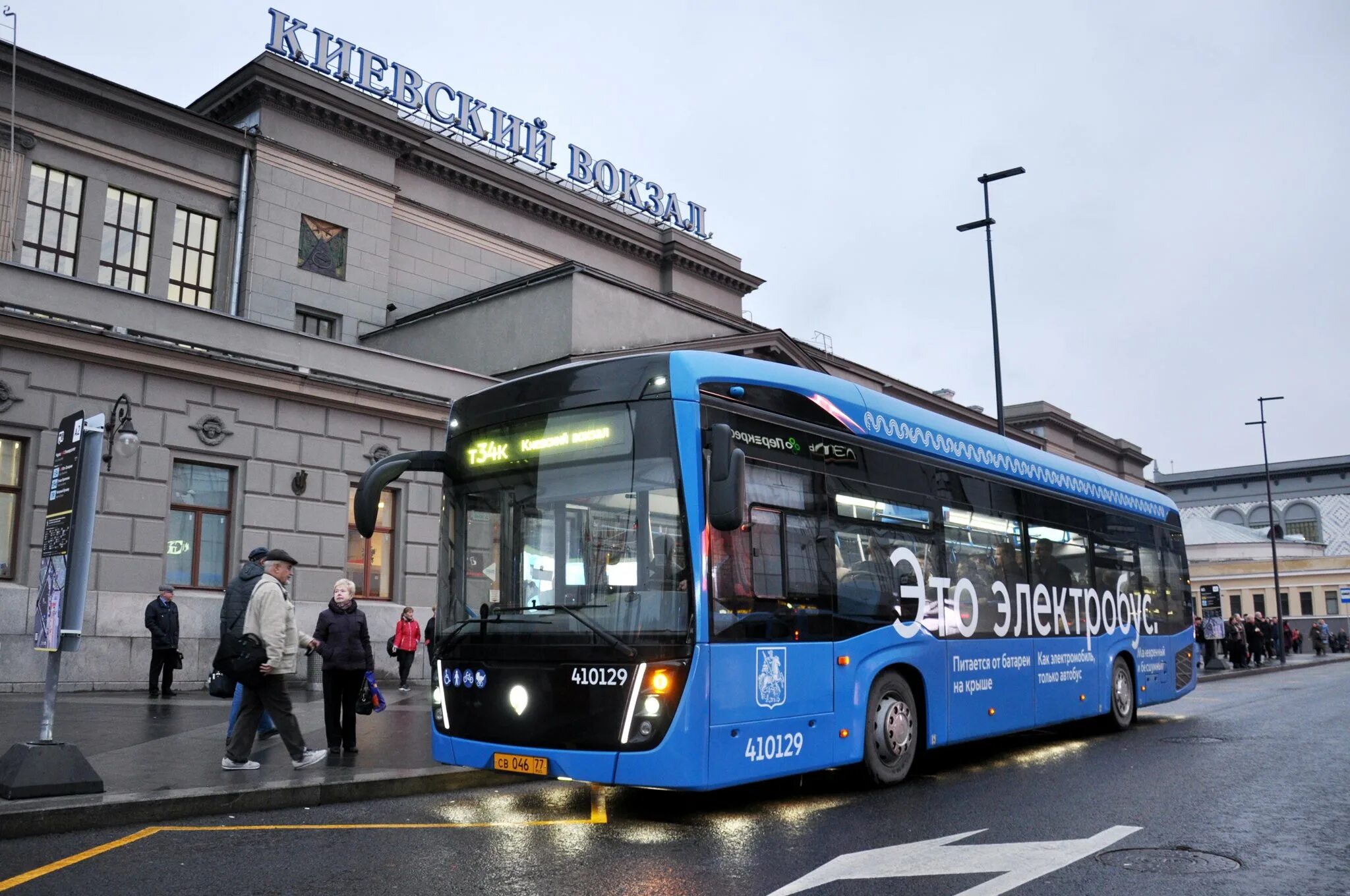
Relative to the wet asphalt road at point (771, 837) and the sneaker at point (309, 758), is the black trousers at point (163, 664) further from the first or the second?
the wet asphalt road at point (771, 837)

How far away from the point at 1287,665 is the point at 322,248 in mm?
34772

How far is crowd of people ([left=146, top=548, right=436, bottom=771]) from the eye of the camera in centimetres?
955

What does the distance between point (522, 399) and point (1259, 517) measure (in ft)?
295

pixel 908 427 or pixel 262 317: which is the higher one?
pixel 262 317

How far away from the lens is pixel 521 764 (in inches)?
304

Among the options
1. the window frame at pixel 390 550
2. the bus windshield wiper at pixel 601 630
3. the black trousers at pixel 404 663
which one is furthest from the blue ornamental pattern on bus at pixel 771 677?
the window frame at pixel 390 550

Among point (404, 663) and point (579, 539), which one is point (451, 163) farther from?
point (579, 539)

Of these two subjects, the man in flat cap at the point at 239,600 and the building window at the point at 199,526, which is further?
the building window at the point at 199,526

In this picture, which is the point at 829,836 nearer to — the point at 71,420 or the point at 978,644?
the point at 978,644

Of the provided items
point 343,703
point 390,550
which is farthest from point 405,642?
point 343,703

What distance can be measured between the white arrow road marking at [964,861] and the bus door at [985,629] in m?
3.10

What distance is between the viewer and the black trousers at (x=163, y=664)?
55.6 ft

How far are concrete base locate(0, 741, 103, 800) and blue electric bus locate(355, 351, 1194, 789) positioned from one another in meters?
2.53

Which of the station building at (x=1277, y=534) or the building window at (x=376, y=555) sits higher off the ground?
the station building at (x=1277, y=534)
